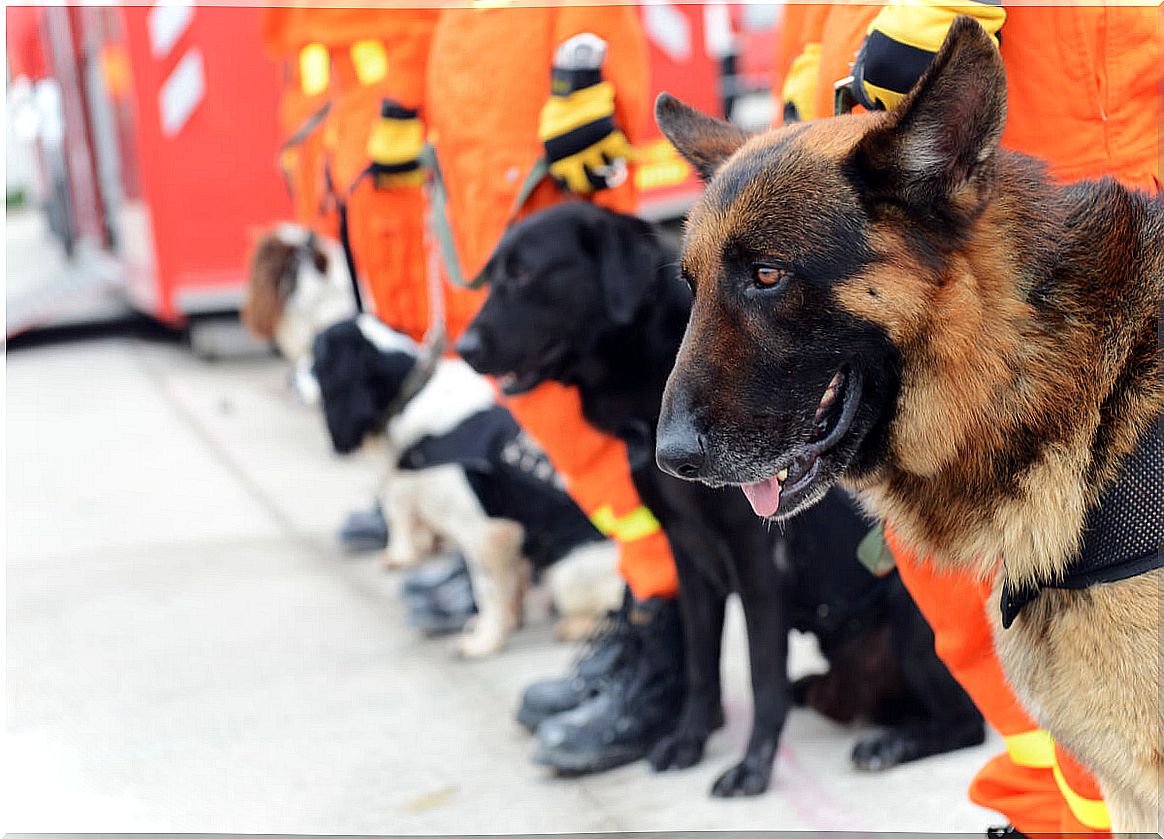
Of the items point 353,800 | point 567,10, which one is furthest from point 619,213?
point 353,800

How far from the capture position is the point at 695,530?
2.63 meters

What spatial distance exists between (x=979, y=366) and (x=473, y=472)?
2.44 metres

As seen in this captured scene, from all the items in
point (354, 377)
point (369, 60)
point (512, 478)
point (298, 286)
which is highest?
point (369, 60)

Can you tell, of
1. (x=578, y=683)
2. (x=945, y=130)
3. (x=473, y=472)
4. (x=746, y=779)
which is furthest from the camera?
(x=473, y=472)

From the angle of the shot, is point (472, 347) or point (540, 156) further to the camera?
point (540, 156)

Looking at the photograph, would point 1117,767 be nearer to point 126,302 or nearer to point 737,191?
point 737,191

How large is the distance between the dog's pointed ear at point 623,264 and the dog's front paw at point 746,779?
1.02 m

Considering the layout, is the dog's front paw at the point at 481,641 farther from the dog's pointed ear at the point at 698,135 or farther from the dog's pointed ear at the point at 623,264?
the dog's pointed ear at the point at 698,135

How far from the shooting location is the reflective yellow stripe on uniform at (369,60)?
4445 mm

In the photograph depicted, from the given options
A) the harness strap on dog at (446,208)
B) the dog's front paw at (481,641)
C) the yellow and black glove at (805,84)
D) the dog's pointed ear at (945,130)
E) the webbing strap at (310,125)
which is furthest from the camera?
the webbing strap at (310,125)

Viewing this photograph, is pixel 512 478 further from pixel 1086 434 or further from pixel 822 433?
pixel 1086 434

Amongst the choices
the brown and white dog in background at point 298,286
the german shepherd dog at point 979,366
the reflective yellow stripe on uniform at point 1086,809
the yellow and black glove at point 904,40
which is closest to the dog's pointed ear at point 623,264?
the yellow and black glove at point 904,40

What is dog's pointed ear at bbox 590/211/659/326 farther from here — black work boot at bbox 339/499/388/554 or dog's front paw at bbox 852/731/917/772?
black work boot at bbox 339/499/388/554

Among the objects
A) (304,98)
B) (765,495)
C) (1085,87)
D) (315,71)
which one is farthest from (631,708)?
(304,98)
